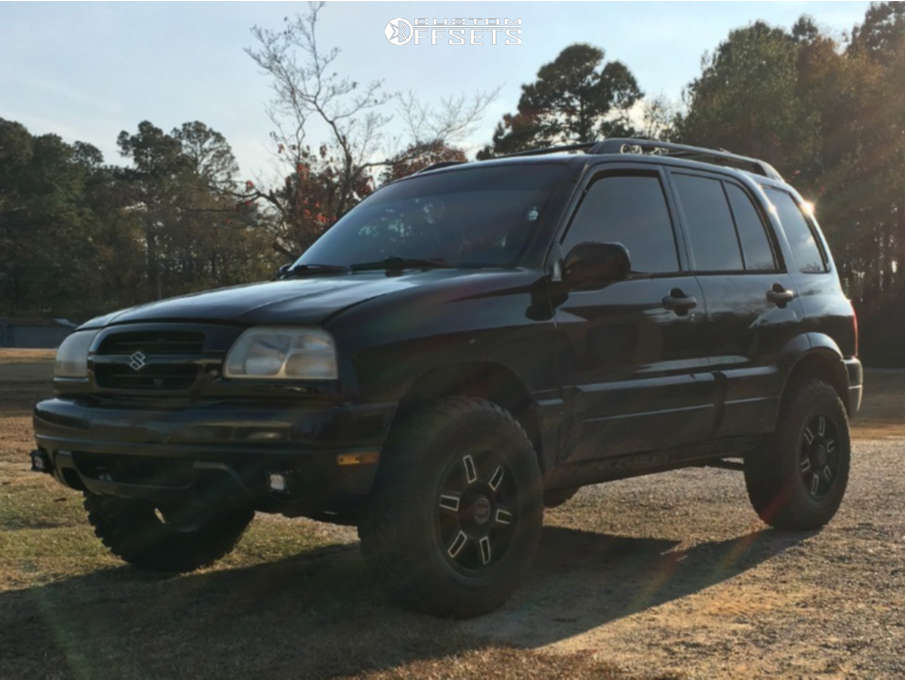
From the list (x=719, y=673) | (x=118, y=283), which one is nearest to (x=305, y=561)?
(x=719, y=673)

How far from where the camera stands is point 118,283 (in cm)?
6462

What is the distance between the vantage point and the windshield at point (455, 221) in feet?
16.3

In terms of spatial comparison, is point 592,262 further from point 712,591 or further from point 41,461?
Answer: point 41,461

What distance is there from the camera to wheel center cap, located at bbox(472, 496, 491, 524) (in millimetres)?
4301

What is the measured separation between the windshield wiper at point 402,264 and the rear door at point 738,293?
5.07 ft

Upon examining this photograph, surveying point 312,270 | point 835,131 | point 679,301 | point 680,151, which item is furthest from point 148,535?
point 835,131

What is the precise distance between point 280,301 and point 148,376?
598 millimetres

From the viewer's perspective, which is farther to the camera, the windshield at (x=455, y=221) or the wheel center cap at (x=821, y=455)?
the wheel center cap at (x=821, y=455)

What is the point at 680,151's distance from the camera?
624 centimetres

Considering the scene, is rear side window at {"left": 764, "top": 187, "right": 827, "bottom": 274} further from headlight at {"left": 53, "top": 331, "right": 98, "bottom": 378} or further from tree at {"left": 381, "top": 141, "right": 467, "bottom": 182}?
tree at {"left": 381, "top": 141, "right": 467, "bottom": 182}

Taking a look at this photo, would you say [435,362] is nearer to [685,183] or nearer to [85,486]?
[85,486]

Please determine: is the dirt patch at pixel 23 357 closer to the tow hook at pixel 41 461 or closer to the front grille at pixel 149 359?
the tow hook at pixel 41 461

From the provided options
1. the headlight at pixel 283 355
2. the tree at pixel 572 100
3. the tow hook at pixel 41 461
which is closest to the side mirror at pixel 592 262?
the headlight at pixel 283 355

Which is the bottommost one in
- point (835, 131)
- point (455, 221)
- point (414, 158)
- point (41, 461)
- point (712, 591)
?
point (712, 591)
